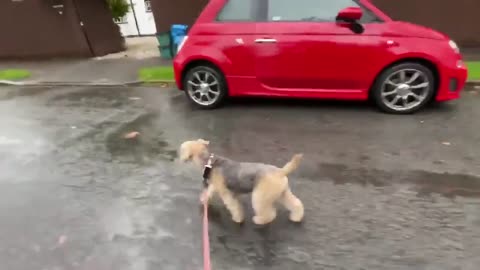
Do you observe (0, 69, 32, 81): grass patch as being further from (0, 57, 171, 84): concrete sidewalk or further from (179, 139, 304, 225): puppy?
(179, 139, 304, 225): puppy

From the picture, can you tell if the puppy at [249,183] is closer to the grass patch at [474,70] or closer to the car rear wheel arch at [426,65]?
the car rear wheel arch at [426,65]

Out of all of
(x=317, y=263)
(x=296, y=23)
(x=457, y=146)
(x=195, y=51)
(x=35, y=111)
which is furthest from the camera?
(x=35, y=111)

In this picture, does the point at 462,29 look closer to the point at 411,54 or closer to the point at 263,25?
the point at 411,54

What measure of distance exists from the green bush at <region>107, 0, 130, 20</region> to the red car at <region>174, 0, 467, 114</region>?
759 cm

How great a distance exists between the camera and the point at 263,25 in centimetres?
610

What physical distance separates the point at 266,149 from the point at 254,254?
1974 millimetres

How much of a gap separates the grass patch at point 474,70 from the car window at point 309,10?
261 cm

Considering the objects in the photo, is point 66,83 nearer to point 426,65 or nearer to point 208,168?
point 208,168

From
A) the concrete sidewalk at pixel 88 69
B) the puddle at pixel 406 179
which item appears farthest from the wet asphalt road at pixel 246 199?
the concrete sidewalk at pixel 88 69

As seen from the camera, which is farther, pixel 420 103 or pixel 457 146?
pixel 420 103

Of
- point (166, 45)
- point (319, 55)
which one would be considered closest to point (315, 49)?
point (319, 55)

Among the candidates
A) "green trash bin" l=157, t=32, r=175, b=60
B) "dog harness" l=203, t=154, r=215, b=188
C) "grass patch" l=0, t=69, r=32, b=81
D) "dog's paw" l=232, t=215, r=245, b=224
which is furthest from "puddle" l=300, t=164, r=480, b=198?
"grass patch" l=0, t=69, r=32, b=81

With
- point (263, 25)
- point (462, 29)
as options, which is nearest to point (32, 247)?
point (263, 25)

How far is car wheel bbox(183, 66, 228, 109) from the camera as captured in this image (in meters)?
6.47
